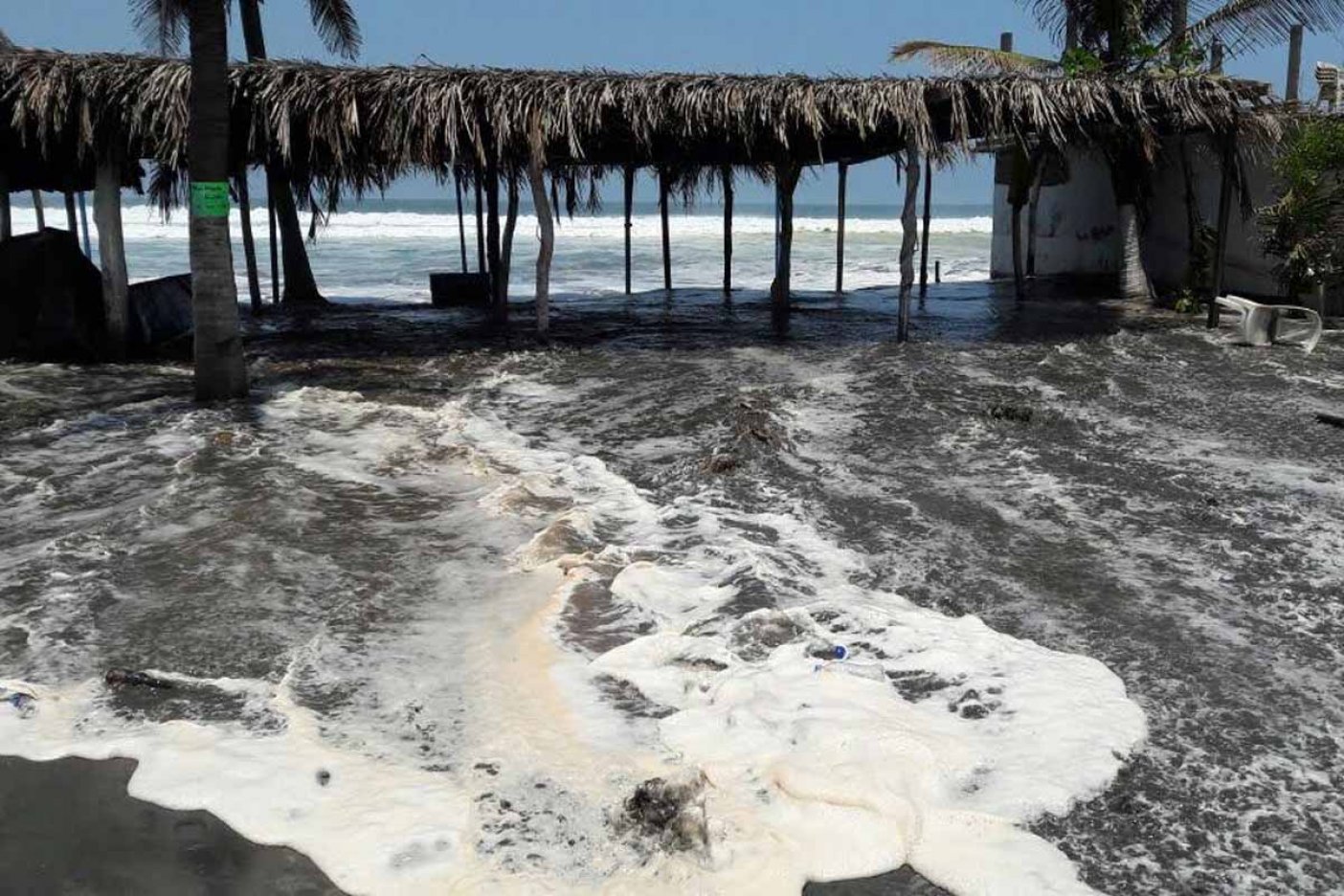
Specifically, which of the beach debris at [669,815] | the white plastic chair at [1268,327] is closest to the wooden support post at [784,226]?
the white plastic chair at [1268,327]

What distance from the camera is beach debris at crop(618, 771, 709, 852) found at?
11.0 feet

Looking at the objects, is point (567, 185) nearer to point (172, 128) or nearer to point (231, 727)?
point (172, 128)

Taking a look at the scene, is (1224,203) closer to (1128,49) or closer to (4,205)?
(1128,49)

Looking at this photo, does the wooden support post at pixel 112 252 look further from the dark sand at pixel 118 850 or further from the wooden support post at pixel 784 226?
the dark sand at pixel 118 850

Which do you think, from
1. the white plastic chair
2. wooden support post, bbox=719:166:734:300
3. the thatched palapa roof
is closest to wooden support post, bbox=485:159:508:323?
the thatched palapa roof

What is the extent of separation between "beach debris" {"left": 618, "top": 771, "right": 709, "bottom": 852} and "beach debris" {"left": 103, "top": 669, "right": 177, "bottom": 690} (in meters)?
2.06

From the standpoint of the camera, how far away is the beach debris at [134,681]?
14.6 feet

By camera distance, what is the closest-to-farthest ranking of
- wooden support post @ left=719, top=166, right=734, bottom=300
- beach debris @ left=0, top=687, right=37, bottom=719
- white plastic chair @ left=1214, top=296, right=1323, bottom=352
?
beach debris @ left=0, top=687, right=37, bottom=719, white plastic chair @ left=1214, top=296, right=1323, bottom=352, wooden support post @ left=719, top=166, right=734, bottom=300

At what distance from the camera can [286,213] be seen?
60.8 ft

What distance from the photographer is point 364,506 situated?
7.07m

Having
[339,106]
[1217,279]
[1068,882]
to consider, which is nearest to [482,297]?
[339,106]

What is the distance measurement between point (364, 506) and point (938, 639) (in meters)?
3.78

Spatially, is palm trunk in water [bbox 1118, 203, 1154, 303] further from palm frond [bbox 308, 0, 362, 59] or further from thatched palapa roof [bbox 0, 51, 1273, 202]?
palm frond [bbox 308, 0, 362, 59]

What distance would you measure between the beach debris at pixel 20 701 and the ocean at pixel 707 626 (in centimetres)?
2
